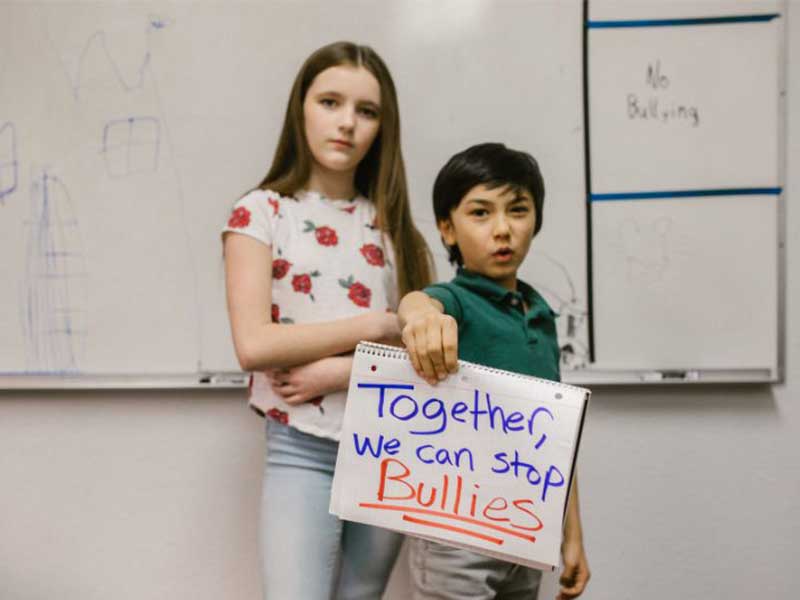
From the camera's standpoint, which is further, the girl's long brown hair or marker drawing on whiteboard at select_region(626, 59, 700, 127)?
marker drawing on whiteboard at select_region(626, 59, 700, 127)

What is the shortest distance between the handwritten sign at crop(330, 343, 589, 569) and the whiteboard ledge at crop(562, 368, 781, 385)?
69 cm

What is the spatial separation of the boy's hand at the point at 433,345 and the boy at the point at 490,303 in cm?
5

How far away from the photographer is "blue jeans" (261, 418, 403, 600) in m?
0.92

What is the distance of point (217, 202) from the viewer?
140 centimetres

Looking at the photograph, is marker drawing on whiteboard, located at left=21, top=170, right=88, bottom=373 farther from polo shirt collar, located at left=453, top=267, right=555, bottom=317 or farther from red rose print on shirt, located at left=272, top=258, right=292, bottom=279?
polo shirt collar, located at left=453, top=267, right=555, bottom=317

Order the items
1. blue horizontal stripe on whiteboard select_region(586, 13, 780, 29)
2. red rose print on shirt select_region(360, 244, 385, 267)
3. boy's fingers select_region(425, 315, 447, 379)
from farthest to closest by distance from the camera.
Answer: blue horizontal stripe on whiteboard select_region(586, 13, 780, 29)
red rose print on shirt select_region(360, 244, 385, 267)
boy's fingers select_region(425, 315, 447, 379)

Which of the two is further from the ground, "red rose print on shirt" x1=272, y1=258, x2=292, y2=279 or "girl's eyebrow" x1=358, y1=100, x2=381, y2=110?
"girl's eyebrow" x1=358, y1=100, x2=381, y2=110

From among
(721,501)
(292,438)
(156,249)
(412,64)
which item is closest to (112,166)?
(156,249)

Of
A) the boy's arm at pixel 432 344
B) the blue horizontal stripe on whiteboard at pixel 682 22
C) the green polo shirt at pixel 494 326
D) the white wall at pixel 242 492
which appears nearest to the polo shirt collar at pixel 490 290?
the green polo shirt at pixel 494 326

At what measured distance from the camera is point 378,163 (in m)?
1.05

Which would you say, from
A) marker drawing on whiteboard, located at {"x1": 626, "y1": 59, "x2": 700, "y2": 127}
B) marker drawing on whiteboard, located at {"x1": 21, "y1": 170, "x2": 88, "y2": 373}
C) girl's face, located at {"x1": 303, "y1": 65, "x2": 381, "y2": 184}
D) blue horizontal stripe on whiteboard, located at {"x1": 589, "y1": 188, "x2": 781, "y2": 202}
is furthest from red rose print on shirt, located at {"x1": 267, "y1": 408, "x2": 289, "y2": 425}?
marker drawing on whiteboard, located at {"x1": 626, "y1": 59, "x2": 700, "y2": 127}

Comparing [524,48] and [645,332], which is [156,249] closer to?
[524,48]

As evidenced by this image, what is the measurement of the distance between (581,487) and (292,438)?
73cm

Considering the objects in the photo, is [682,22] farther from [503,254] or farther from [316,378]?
[316,378]
